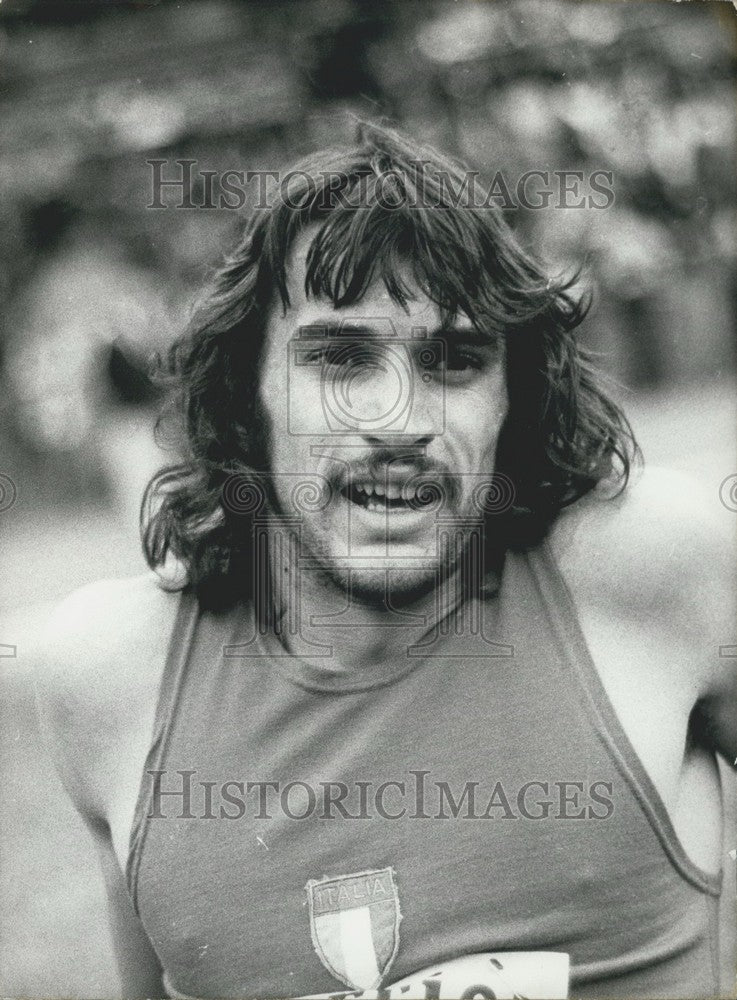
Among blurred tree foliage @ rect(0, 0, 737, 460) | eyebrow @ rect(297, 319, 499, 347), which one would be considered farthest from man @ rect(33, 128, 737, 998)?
blurred tree foliage @ rect(0, 0, 737, 460)

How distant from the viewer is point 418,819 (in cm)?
256

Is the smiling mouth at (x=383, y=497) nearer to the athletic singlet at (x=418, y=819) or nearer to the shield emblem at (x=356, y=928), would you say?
the athletic singlet at (x=418, y=819)

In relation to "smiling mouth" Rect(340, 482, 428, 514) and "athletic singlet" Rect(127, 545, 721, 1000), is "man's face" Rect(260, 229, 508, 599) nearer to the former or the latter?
"smiling mouth" Rect(340, 482, 428, 514)

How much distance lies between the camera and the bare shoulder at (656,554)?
259 centimetres

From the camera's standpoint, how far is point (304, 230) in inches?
99.0

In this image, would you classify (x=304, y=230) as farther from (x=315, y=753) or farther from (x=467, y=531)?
(x=315, y=753)

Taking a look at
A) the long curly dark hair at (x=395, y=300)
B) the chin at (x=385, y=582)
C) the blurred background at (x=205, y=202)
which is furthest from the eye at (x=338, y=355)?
the chin at (x=385, y=582)

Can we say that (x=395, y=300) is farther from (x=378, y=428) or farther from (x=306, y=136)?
(x=306, y=136)

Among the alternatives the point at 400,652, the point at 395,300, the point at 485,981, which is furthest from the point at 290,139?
the point at 485,981

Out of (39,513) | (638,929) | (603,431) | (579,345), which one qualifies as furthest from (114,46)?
(638,929)

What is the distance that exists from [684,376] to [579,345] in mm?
281

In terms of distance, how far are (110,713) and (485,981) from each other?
1093 mm

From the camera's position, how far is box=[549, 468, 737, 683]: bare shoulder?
259 cm

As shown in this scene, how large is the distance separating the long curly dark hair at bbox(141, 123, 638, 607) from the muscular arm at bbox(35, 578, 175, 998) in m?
0.15
